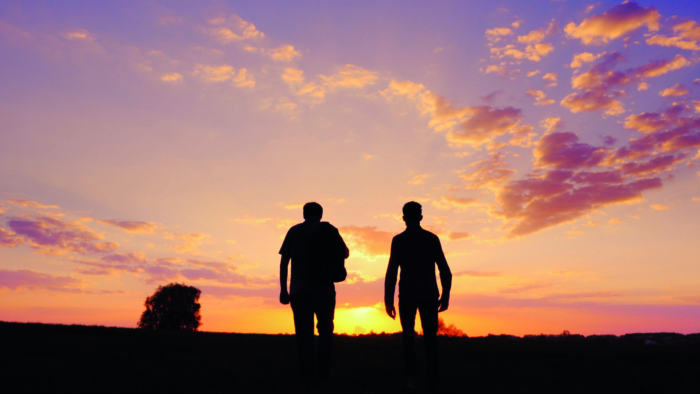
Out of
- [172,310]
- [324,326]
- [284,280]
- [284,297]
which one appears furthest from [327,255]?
[172,310]

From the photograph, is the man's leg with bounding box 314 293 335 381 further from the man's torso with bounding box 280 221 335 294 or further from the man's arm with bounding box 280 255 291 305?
the man's arm with bounding box 280 255 291 305

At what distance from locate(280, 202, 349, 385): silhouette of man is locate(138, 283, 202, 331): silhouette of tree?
209ft

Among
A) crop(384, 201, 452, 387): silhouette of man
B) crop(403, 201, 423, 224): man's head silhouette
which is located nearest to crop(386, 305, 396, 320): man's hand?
crop(384, 201, 452, 387): silhouette of man

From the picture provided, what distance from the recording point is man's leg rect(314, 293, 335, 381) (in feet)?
25.5

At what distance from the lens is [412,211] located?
26.3ft

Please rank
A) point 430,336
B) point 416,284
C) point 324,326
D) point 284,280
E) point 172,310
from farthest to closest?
point 172,310, point 284,280, point 324,326, point 416,284, point 430,336

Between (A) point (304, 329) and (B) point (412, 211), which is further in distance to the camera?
(B) point (412, 211)

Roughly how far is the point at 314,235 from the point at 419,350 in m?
9.15

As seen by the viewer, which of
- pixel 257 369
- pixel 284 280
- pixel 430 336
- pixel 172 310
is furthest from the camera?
pixel 172 310

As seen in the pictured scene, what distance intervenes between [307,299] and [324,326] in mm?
607

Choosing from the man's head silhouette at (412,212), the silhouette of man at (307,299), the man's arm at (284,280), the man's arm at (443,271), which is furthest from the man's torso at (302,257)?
the man's arm at (443,271)

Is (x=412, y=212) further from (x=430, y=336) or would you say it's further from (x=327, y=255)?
(x=430, y=336)

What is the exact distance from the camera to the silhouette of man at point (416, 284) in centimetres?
749

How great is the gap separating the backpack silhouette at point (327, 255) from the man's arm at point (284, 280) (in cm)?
60
